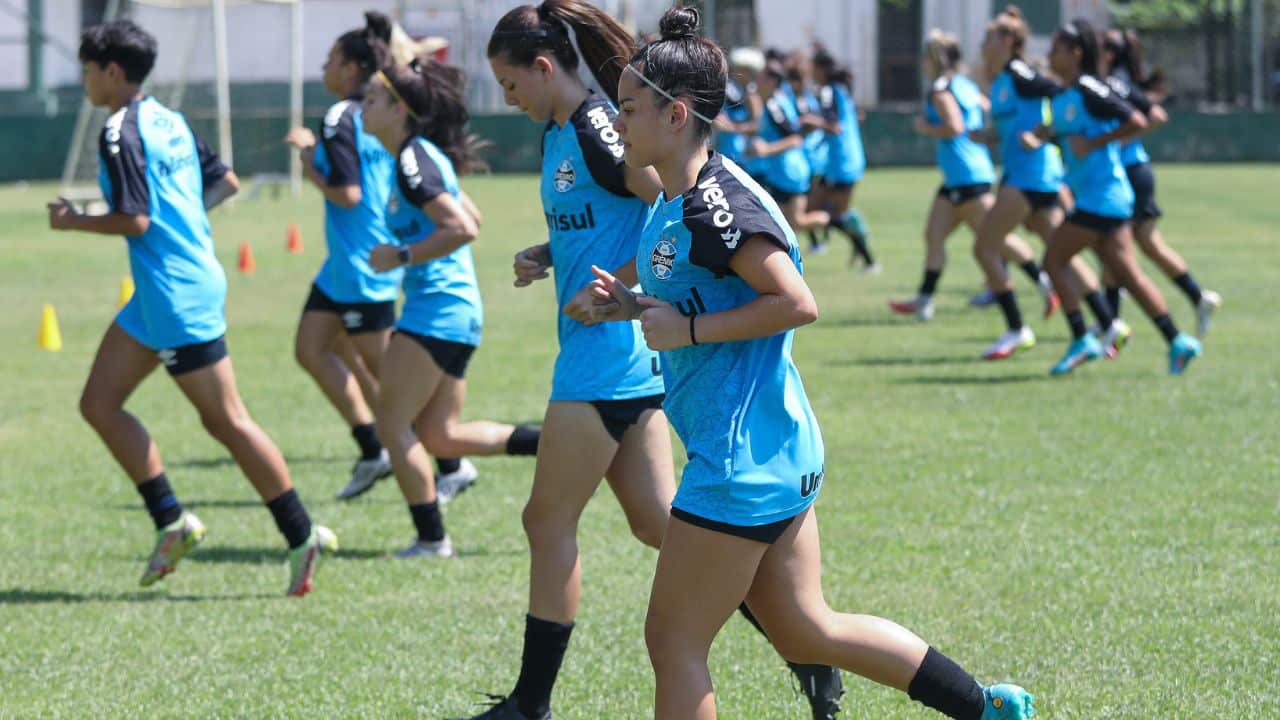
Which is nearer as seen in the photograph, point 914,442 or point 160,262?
point 160,262

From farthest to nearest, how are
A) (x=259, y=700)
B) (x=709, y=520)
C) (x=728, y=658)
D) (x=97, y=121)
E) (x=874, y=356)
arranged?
1. (x=97, y=121)
2. (x=874, y=356)
3. (x=728, y=658)
4. (x=259, y=700)
5. (x=709, y=520)

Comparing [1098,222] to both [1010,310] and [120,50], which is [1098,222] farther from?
[120,50]

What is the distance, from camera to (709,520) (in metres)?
3.89

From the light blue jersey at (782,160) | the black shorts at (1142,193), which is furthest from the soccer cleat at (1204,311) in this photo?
the light blue jersey at (782,160)

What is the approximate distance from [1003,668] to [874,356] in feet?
25.3

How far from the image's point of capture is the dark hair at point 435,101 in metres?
7.12

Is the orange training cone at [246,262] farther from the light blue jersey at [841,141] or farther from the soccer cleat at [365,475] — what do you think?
the soccer cleat at [365,475]

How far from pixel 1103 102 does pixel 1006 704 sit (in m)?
8.18

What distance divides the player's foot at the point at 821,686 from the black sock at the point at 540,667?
0.72m

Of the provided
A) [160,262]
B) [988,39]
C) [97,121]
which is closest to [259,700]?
[160,262]

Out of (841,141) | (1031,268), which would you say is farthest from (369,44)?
(841,141)

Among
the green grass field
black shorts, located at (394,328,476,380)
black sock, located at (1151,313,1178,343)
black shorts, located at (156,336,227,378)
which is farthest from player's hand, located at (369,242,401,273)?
black sock, located at (1151,313,1178,343)

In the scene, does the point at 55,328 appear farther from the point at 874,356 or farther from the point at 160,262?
the point at 160,262

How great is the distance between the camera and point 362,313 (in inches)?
337
